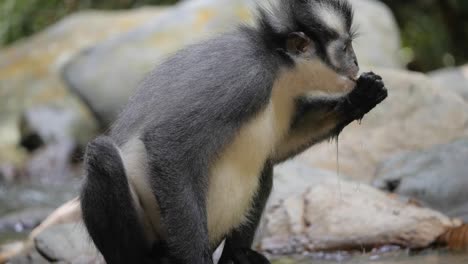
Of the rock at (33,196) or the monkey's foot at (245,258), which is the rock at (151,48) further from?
the monkey's foot at (245,258)

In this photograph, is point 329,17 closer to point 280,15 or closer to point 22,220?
point 280,15

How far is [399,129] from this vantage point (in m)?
7.41

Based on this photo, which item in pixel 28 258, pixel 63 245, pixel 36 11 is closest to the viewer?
pixel 63 245

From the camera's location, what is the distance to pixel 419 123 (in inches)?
290

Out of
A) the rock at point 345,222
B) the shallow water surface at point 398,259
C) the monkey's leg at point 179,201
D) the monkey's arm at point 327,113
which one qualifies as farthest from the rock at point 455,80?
the monkey's leg at point 179,201

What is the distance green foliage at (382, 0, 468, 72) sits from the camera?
1605 centimetres

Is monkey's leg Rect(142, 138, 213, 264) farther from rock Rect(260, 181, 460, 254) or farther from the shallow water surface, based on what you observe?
rock Rect(260, 181, 460, 254)

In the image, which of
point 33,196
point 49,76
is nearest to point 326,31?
point 33,196

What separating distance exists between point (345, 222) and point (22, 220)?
307 centimetres

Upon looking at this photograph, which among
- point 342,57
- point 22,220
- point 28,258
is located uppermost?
point 342,57

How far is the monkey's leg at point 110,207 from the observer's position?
366 cm

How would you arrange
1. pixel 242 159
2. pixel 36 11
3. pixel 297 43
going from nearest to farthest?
pixel 242 159 → pixel 297 43 → pixel 36 11

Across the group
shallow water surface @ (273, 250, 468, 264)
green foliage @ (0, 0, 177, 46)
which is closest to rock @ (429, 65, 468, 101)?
shallow water surface @ (273, 250, 468, 264)

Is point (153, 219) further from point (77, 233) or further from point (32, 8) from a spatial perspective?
point (32, 8)
